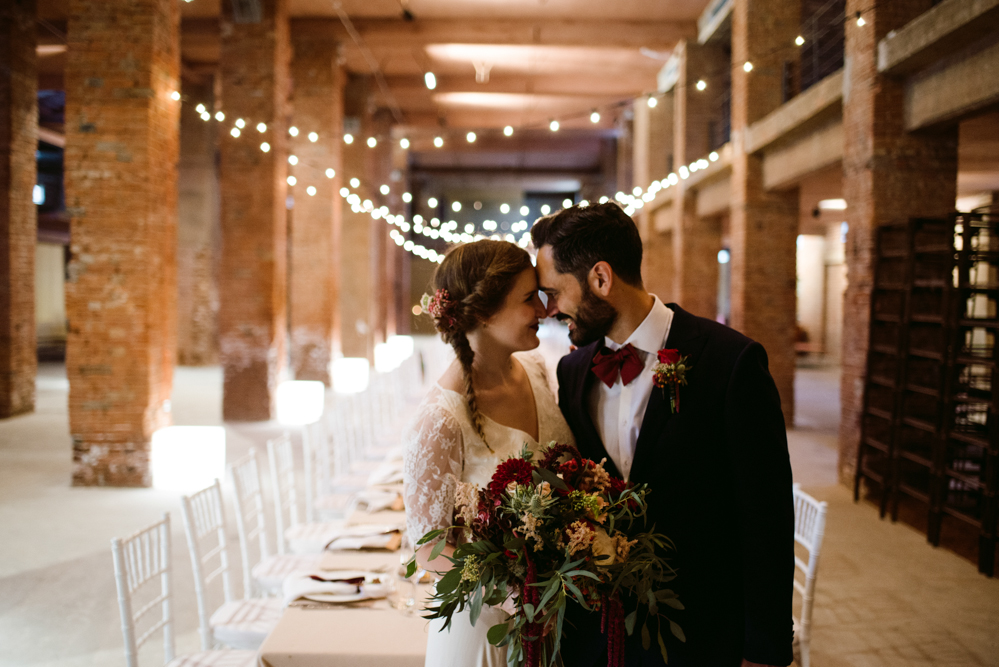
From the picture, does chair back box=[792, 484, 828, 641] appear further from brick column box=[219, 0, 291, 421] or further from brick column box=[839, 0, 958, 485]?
brick column box=[219, 0, 291, 421]

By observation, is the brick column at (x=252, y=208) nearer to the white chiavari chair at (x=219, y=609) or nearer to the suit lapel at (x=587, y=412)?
the white chiavari chair at (x=219, y=609)

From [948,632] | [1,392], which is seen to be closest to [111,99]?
[1,392]

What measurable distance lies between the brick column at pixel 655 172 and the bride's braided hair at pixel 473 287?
43.3 feet

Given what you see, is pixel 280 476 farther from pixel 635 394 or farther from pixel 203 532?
pixel 635 394

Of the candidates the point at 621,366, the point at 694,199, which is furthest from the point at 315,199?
the point at 621,366

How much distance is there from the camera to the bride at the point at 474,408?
187 cm

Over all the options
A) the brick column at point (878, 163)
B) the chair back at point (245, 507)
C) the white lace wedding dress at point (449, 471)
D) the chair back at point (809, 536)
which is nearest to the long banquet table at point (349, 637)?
the white lace wedding dress at point (449, 471)

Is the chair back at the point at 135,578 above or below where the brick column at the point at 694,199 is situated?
below

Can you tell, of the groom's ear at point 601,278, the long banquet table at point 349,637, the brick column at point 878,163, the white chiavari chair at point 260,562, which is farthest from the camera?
the brick column at point 878,163

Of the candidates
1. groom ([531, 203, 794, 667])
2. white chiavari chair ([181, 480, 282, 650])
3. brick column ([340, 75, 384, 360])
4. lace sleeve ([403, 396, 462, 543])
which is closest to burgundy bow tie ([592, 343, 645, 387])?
groom ([531, 203, 794, 667])

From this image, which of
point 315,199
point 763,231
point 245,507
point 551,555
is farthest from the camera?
point 315,199

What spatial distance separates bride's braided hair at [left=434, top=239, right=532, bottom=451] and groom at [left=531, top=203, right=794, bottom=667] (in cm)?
14

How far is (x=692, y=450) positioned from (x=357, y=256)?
14418mm

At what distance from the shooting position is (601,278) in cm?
182
